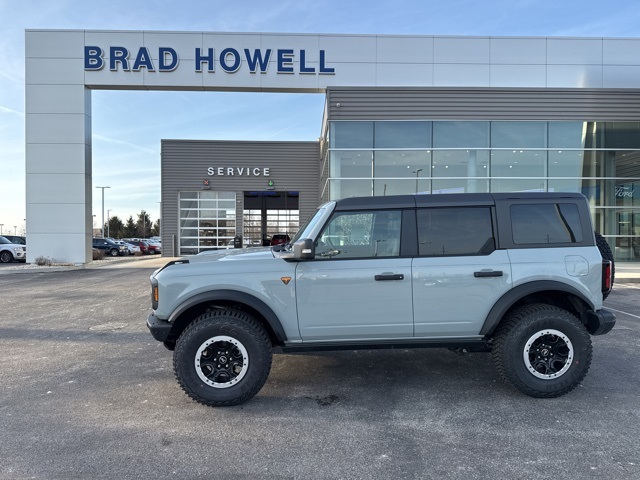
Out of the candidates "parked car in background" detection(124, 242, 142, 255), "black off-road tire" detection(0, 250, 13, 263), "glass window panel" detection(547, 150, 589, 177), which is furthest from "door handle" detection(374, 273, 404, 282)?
"parked car in background" detection(124, 242, 142, 255)

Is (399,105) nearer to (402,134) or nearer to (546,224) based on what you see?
(402,134)

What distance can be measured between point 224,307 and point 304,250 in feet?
3.41

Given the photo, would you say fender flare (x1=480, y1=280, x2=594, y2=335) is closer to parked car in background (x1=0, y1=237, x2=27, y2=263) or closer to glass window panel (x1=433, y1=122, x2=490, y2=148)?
glass window panel (x1=433, y1=122, x2=490, y2=148)

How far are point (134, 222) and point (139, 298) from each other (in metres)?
85.8

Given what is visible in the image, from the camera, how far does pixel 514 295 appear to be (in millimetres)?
3943

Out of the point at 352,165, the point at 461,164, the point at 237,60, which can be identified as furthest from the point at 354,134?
the point at 237,60

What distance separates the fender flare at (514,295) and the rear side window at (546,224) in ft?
1.37

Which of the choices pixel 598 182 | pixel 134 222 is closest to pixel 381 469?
pixel 598 182

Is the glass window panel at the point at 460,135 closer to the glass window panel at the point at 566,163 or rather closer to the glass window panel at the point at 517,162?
the glass window panel at the point at 517,162

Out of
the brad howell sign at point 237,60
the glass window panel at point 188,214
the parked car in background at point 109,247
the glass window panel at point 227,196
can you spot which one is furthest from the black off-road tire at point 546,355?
the parked car in background at point 109,247

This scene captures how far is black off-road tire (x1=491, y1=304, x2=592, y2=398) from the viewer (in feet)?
12.8

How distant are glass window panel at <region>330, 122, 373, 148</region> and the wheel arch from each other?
13348 millimetres

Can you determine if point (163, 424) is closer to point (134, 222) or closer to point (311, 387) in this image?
point (311, 387)

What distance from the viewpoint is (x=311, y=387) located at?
4.27 m
